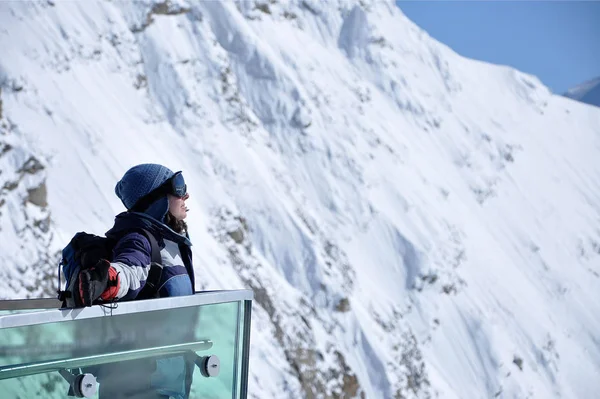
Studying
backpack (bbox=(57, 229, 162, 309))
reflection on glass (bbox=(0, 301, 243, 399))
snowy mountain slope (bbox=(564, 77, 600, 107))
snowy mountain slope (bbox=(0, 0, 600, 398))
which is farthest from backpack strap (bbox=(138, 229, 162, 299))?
snowy mountain slope (bbox=(564, 77, 600, 107))

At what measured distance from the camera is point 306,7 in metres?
21.7

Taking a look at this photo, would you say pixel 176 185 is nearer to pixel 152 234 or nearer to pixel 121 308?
pixel 152 234

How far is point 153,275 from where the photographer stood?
9.05 ft

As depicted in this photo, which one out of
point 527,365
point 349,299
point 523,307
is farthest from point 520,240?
point 349,299

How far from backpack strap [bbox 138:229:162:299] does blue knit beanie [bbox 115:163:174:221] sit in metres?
0.17

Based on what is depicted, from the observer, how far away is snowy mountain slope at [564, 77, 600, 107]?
52.0 meters

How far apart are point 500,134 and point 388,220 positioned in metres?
8.54

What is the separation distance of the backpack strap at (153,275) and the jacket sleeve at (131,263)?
23 millimetres

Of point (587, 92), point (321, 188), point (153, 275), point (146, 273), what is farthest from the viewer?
point (587, 92)

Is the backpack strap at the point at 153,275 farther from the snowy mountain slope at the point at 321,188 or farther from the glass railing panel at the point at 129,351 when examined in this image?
the snowy mountain slope at the point at 321,188

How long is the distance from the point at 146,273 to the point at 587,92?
56.7 metres

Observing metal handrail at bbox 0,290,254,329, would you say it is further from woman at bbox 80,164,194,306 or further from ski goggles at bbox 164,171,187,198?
ski goggles at bbox 164,171,187,198

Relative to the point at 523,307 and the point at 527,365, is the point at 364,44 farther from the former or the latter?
the point at 527,365

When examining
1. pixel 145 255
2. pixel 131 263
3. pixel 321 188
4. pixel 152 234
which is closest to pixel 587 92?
pixel 321 188
